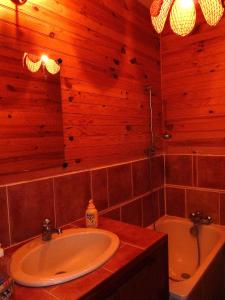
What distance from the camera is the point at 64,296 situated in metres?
0.84

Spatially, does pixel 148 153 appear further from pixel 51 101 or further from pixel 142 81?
pixel 51 101

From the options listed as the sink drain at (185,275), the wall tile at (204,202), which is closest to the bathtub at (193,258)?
the sink drain at (185,275)

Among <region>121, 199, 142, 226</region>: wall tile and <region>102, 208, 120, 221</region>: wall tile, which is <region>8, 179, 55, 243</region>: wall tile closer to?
<region>102, 208, 120, 221</region>: wall tile

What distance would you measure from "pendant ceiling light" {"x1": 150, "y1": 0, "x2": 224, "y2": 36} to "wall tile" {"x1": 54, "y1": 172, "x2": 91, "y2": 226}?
0.97 metres

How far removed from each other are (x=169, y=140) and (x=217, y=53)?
85 cm

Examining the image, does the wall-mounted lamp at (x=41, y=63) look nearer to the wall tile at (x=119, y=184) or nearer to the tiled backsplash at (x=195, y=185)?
the wall tile at (x=119, y=184)

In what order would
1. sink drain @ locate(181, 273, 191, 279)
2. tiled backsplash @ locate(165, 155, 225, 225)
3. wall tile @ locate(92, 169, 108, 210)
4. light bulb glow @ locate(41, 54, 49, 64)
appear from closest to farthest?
light bulb glow @ locate(41, 54, 49, 64) → wall tile @ locate(92, 169, 108, 210) → sink drain @ locate(181, 273, 191, 279) → tiled backsplash @ locate(165, 155, 225, 225)

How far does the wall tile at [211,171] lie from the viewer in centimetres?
215

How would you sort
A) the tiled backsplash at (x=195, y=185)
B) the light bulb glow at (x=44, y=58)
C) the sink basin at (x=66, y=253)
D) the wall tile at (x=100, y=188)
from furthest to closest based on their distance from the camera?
the tiled backsplash at (x=195, y=185)
the wall tile at (x=100, y=188)
the light bulb glow at (x=44, y=58)
the sink basin at (x=66, y=253)

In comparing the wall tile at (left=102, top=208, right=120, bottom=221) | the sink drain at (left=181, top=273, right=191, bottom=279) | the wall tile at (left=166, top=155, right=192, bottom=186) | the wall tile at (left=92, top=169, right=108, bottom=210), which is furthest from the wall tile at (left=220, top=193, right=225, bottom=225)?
the wall tile at (left=92, top=169, right=108, bottom=210)

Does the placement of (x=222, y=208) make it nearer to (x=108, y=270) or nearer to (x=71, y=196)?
(x=71, y=196)

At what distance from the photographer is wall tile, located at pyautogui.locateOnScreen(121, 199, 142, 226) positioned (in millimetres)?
1966

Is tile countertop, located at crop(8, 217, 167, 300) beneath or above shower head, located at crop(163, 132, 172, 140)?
beneath

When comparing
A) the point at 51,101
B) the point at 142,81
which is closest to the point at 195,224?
the point at 142,81
